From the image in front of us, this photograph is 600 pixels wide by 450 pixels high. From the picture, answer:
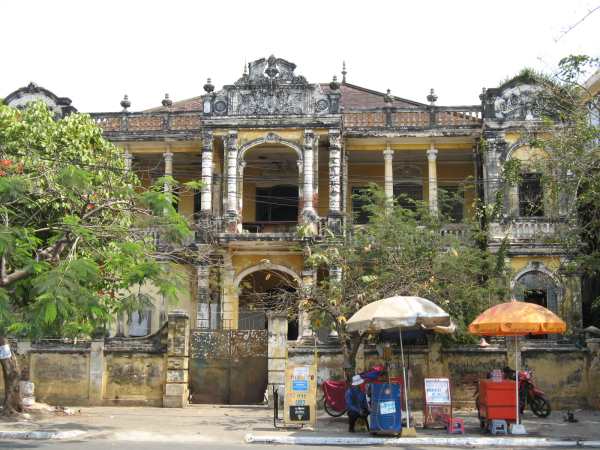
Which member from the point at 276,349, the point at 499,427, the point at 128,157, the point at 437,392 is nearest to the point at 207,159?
the point at 128,157

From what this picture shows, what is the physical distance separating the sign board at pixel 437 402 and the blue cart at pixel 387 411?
96cm

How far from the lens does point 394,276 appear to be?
16203 millimetres

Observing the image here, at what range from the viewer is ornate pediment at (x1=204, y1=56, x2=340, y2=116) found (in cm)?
2352

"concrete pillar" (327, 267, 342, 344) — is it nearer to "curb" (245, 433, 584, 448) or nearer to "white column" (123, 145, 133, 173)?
"curb" (245, 433, 584, 448)

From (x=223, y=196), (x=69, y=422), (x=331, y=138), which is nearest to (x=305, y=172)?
(x=331, y=138)

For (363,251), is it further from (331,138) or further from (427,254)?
(331,138)

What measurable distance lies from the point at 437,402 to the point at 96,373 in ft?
26.2

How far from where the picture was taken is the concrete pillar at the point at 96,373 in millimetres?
17484

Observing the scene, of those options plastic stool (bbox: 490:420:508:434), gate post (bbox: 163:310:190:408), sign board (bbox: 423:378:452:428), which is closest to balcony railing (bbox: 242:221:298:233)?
gate post (bbox: 163:310:190:408)

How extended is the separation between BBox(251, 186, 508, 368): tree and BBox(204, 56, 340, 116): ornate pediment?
6.26 meters

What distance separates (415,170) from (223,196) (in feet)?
21.3

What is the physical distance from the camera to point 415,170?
26.0 m

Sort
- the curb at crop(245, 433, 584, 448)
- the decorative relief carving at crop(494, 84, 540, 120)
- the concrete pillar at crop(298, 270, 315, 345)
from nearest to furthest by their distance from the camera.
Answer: the curb at crop(245, 433, 584, 448) < the concrete pillar at crop(298, 270, 315, 345) < the decorative relief carving at crop(494, 84, 540, 120)

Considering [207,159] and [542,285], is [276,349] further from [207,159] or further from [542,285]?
[542,285]
